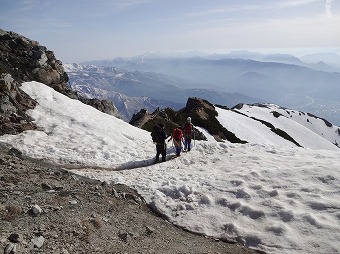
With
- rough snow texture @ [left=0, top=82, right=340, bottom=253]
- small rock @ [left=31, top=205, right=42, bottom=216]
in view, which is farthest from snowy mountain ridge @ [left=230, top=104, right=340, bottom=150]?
small rock @ [left=31, top=205, right=42, bottom=216]

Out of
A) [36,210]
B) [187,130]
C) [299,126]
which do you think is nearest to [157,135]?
[187,130]

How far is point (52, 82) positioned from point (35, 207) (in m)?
31.9

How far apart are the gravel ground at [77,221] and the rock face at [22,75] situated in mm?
9968

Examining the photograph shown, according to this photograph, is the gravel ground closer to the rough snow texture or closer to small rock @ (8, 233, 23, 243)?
small rock @ (8, 233, 23, 243)

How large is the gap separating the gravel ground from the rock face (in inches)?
392

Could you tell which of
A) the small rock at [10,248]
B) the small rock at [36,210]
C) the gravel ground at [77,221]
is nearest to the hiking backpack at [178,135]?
the gravel ground at [77,221]

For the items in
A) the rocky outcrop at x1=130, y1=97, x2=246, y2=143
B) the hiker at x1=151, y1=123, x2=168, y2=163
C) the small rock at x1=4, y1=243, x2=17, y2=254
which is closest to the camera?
the small rock at x1=4, y1=243, x2=17, y2=254

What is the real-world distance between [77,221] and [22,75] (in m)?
29.4

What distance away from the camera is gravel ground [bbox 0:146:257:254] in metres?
9.30

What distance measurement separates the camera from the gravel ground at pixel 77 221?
30.5 feet

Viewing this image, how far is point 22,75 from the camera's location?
115 ft

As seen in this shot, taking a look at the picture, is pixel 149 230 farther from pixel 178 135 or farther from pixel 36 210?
pixel 178 135

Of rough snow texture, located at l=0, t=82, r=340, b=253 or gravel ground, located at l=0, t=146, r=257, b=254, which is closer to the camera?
gravel ground, located at l=0, t=146, r=257, b=254

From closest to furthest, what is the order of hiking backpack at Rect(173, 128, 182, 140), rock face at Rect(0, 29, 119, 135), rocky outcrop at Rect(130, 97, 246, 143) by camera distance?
hiking backpack at Rect(173, 128, 182, 140)
rock face at Rect(0, 29, 119, 135)
rocky outcrop at Rect(130, 97, 246, 143)
